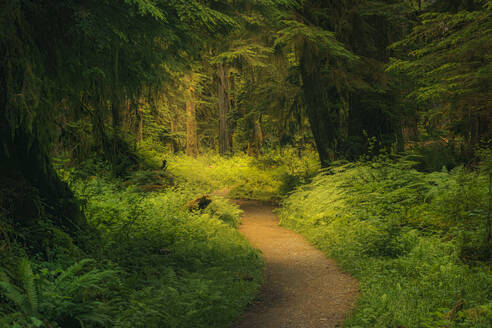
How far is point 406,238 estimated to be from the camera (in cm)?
716

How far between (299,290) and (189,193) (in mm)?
7584

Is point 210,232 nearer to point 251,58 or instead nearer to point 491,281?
point 491,281

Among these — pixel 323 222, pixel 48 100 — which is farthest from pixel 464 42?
pixel 48 100

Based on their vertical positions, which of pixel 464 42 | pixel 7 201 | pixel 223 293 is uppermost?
pixel 464 42

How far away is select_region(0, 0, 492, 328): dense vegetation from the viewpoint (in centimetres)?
447

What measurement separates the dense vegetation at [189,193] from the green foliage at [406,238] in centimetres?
3

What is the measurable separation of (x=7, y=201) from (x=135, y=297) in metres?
2.25

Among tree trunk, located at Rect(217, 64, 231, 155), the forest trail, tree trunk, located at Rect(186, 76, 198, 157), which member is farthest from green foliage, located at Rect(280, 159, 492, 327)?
tree trunk, located at Rect(217, 64, 231, 155)

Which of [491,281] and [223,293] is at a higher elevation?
[491,281]

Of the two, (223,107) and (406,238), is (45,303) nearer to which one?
(406,238)

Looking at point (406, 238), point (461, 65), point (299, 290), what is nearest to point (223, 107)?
point (461, 65)

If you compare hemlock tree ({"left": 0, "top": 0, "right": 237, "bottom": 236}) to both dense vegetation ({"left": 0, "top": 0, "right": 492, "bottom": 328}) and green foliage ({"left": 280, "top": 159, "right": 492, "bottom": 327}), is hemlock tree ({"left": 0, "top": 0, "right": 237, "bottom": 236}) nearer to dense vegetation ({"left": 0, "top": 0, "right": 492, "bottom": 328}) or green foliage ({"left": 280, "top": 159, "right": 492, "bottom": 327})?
dense vegetation ({"left": 0, "top": 0, "right": 492, "bottom": 328})

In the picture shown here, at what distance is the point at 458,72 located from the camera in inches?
343

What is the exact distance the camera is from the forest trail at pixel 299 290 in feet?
16.7
